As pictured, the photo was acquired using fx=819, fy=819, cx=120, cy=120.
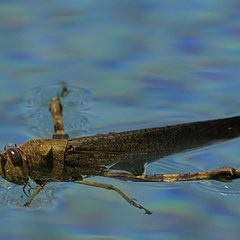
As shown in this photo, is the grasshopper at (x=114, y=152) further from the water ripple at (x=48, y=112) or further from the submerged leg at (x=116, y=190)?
the water ripple at (x=48, y=112)

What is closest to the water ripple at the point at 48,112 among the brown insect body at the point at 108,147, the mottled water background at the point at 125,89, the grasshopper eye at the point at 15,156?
the mottled water background at the point at 125,89

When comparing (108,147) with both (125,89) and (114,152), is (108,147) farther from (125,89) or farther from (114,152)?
(125,89)

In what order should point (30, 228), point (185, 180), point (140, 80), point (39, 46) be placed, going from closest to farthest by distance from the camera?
point (30, 228)
point (185, 180)
point (140, 80)
point (39, 46)

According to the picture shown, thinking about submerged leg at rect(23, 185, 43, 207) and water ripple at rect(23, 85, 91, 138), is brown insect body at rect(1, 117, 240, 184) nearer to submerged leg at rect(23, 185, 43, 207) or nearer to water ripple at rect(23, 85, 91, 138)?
submerged leg at rect(23, 185, 43, 207)

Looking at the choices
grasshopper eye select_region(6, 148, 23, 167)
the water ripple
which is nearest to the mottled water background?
the water ripple

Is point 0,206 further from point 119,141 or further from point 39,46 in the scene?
point 39,46

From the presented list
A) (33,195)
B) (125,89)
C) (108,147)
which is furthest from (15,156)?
(125,89)

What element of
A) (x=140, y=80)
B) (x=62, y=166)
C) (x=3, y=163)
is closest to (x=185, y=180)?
(x=62, y=166)
